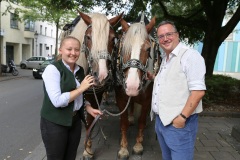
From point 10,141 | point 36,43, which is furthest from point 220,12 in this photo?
point 36,43

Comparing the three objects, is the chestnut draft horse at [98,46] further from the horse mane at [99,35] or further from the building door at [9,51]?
the building door at [9,51]

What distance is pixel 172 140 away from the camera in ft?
8.79

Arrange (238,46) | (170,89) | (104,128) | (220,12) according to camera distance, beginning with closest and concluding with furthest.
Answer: (170,89) → (104,128) → (220,12) → (238,46)

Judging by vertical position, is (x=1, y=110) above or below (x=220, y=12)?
below

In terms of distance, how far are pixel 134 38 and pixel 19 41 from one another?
104ft

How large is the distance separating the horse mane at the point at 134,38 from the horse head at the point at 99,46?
0.23 metres

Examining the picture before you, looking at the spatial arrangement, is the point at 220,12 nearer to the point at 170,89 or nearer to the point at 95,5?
the point at 95,5

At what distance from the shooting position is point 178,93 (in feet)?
8.42

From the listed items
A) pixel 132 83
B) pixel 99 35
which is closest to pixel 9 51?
pixel 99 35

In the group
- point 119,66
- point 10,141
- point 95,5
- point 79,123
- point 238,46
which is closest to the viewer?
point 79,123

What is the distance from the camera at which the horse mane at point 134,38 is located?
11.6 feet

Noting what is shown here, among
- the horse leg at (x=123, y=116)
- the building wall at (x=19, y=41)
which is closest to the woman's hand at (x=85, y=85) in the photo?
the horse leg at (x=123, y=116)

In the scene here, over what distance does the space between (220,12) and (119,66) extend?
735 centimetres

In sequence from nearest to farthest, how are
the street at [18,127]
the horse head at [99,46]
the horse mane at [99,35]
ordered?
the horse head at [99,46]
the horse mane at [99,35]
the street at [18,127]
